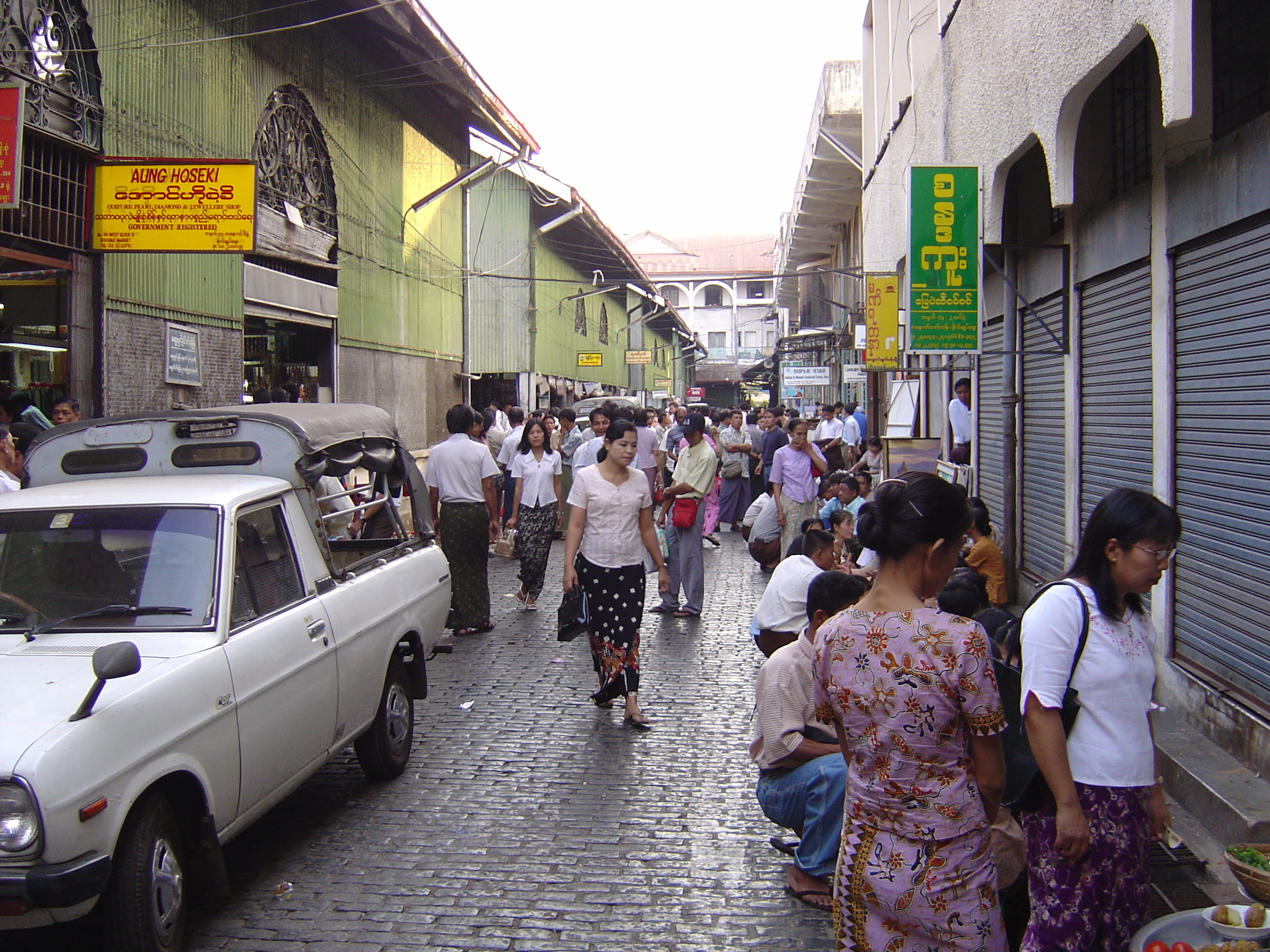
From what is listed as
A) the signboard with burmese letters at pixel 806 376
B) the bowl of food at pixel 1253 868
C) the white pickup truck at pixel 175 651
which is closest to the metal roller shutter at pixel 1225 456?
the bowl of food at pixel 1253 868

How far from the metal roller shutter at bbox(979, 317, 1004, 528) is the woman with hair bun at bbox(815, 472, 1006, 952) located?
10.2 m

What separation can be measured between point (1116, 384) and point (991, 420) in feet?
15.7

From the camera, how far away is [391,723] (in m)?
5.80

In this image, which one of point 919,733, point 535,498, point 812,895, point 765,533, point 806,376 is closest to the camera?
point 919,733

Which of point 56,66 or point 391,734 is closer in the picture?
point 391,734

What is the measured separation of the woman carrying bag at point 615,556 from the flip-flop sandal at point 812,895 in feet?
7.90

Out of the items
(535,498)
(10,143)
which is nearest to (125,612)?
(10,143)

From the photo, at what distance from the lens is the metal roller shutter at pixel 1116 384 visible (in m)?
7.45

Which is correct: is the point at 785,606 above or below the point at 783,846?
above

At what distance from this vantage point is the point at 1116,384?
8062 mm

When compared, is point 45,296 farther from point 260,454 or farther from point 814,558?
point 814,558

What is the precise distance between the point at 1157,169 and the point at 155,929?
676cm

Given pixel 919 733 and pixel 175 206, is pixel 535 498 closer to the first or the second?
pixel 175 206

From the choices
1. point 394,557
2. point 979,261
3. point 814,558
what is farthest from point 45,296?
point 979,261
